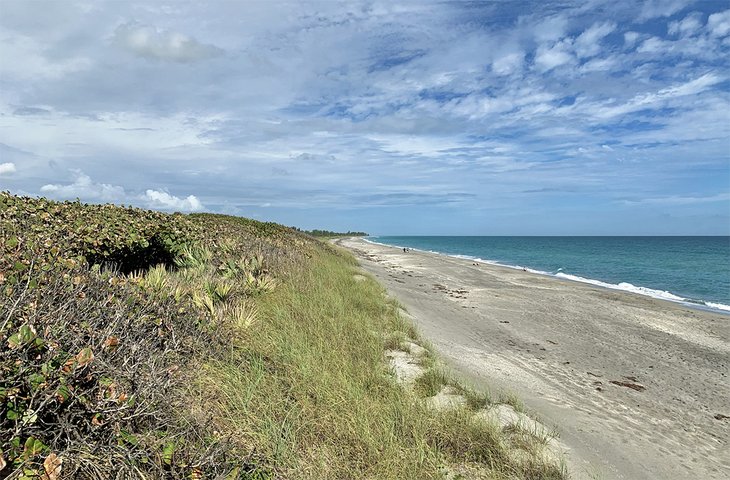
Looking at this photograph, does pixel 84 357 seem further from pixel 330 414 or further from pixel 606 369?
pixel 606 369

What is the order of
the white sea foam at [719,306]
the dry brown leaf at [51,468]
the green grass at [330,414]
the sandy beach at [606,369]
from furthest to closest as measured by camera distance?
the white sea foam at [719,306] < the sandy beach at [606,369] < the green grass at [330,414] < the dry brown leaf at [51,468]

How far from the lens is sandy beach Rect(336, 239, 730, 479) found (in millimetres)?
5645

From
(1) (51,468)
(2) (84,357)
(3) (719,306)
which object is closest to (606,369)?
(2) (84,357)

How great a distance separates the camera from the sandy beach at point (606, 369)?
18.5 feet

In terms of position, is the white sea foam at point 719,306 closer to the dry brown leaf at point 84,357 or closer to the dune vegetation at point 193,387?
the dune vegetation at point 193,387

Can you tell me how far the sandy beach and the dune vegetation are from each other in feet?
5.10

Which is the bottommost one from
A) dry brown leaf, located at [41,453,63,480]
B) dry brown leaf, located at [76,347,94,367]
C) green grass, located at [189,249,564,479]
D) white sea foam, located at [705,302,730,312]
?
white sea foam, located at [705,302,730,312]

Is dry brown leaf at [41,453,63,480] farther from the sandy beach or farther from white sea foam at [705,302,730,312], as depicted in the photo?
white sea foam at [705,302,730,312]

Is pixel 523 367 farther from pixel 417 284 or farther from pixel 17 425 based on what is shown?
pixel 417 284

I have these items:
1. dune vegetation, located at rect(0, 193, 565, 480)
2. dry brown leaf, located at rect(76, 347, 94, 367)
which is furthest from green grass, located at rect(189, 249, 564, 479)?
dry brown leaf, located at rect(76, 347, 94, 367)

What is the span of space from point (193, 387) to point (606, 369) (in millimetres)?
9265

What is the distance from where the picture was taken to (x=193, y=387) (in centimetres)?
409

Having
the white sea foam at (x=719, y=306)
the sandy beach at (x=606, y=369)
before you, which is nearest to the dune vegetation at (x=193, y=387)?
the sandy beach at (x=606, y=369)

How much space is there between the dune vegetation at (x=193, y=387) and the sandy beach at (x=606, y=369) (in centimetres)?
156
